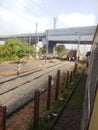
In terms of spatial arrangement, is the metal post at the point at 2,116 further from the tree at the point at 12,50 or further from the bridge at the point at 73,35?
the bridge at the point at 73,35

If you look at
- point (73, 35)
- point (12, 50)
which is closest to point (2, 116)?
point (12, 50)

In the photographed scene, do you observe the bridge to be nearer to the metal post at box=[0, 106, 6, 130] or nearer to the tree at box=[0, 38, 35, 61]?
the tree at box=[0, 38, 35, 61]

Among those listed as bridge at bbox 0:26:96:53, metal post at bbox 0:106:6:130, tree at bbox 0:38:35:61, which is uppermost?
bridge at bbox 0:26:96:53

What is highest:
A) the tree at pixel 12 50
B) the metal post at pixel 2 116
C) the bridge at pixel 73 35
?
the bridge at pixel 73 35

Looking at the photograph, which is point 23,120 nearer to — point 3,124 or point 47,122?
point 47,122

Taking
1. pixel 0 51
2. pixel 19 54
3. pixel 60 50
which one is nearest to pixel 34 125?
pixel 0 51

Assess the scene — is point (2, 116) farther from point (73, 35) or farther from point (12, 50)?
point (73, 35)

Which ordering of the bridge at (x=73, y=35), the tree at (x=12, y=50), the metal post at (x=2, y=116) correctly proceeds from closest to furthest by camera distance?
the metal post at (x=2, y=116) < the tree at (x=12, y=50) < the bridge at (x=73, y=35)

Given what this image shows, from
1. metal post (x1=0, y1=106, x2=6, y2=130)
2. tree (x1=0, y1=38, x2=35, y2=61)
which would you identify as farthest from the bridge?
metal post (x1=0, y1=106, x2=6, y2=130)

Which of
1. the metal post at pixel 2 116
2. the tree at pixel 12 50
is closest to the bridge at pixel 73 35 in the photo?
the tree at pixel 12 50

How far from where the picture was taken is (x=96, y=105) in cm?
201

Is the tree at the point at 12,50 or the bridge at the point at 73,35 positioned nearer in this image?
the tree at the point at 12,50

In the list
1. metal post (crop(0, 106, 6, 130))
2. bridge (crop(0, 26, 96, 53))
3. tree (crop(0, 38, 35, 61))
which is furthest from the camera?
bridge (crop(0, 26, 96, 53))

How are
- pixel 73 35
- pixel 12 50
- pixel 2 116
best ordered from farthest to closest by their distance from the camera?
pixel 73 35
pixel 12 50
pixel 2 116
